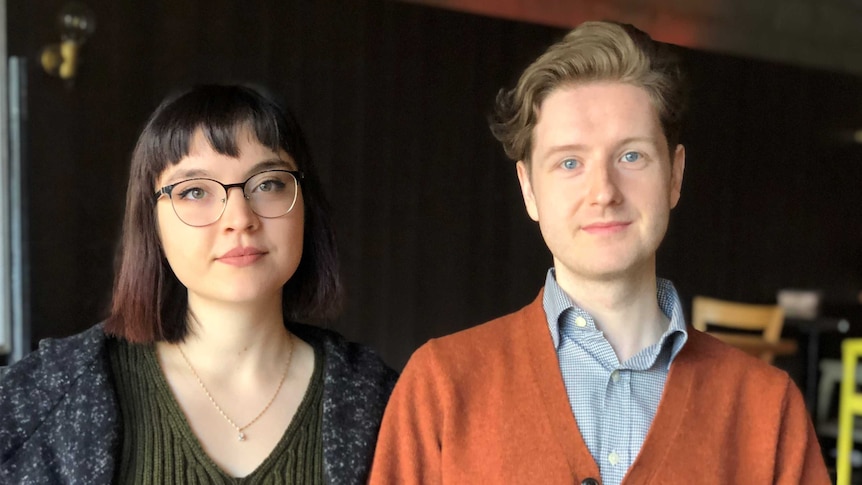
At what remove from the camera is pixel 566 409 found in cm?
124

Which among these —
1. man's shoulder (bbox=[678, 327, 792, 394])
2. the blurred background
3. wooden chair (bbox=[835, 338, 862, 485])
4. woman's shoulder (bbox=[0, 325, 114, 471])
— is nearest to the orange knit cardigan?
man's shoulder (bbox=[678, 327, 792, 394])

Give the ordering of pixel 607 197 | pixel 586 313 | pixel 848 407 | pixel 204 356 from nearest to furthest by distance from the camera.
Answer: pixel 607 197 → pixel 586 313 → pixel 204 356 → pixel 848 407

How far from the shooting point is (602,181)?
1224 millimetres

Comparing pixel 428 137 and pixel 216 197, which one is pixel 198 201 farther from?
pixel 428 137

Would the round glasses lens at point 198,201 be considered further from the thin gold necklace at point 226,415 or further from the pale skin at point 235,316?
the thin gold necklace at point 226,415

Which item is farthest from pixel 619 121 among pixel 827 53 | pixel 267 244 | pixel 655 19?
pixel 827 53

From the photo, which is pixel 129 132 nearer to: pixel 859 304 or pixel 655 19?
pixel 655 19

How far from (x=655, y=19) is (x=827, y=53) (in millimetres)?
1760

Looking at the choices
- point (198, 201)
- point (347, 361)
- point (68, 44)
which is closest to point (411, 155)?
point (68, 44)

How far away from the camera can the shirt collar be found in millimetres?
1304

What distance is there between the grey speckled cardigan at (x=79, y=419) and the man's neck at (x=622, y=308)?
42 cm

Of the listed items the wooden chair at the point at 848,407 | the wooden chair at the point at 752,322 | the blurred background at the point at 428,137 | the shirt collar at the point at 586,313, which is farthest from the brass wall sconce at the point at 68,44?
the wooden chair at the point at 848,407

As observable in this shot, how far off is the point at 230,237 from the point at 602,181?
59 centimetres

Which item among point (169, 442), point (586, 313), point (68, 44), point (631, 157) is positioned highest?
point (68, 44)
